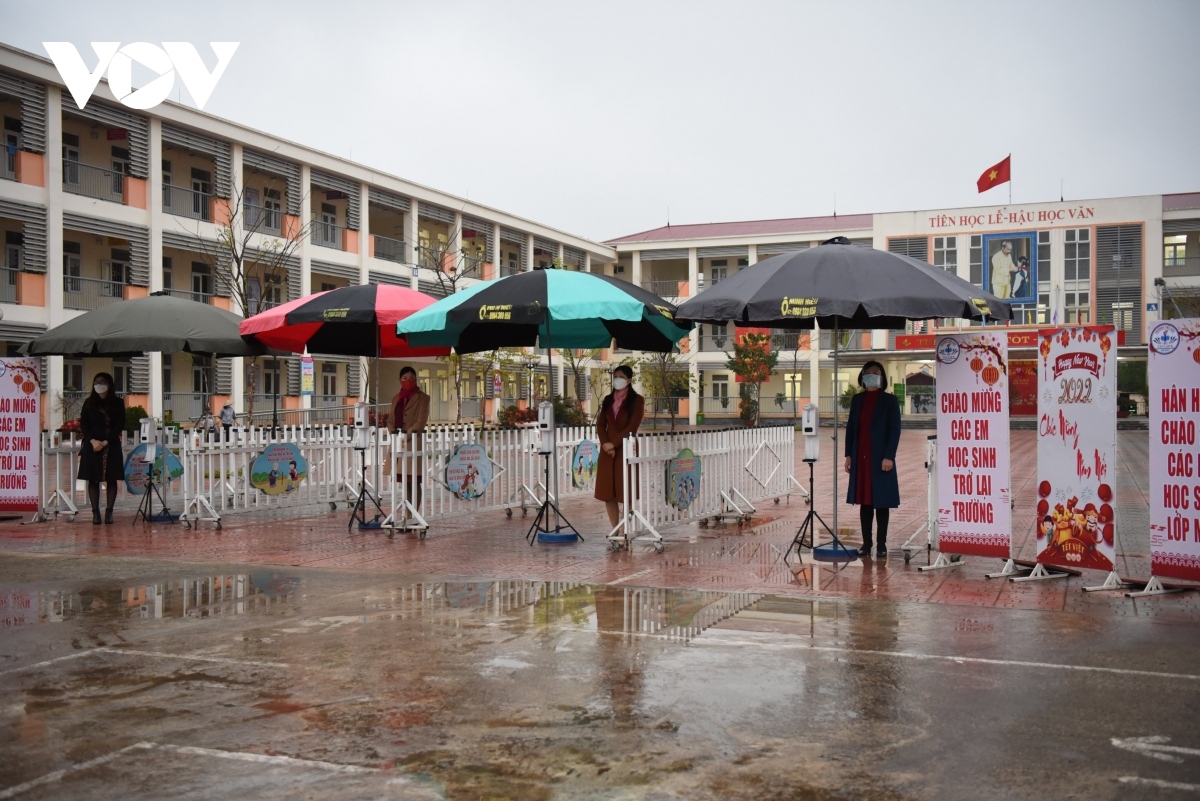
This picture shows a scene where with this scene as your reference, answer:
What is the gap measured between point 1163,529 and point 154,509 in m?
12.5

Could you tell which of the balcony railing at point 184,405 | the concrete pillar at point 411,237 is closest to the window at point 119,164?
the balcony railing at point 184,405

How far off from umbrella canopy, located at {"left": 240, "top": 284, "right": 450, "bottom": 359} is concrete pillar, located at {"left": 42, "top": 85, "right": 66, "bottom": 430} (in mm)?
17607

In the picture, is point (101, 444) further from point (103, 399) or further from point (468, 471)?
point (468, 471)

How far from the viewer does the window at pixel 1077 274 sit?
173ft

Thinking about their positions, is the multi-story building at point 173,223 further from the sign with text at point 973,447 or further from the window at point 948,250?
the window at point 948,250

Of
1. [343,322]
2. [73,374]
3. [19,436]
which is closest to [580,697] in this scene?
[343,322]

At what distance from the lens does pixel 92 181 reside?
3150 cm

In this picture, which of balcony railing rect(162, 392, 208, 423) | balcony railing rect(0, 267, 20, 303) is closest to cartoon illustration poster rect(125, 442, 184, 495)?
balcony railing rect(0, 267, 20, 303)

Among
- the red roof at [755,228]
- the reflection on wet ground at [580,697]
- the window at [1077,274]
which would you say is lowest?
the reflection on wet ground at [580,697]

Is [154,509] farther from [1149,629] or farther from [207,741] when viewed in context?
[1149,629]

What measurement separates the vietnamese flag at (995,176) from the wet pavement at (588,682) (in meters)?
44.0

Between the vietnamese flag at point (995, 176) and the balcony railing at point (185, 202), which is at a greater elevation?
the vietnamese flag at point (995, 176)

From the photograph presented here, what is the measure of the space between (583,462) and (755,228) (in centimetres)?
4860

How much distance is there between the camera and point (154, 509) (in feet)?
48.9
